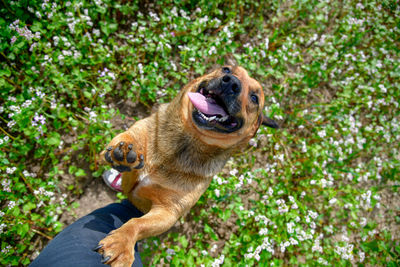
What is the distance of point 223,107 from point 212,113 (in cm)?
19

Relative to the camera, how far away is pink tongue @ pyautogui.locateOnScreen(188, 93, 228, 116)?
7.81 ft

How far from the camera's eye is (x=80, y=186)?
352 centimetres

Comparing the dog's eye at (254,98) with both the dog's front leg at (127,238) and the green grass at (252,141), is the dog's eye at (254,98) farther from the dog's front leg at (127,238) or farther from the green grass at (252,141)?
the dog's front leg at (127,238)

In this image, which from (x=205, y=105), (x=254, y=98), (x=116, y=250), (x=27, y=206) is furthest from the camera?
(x=27, y=206)

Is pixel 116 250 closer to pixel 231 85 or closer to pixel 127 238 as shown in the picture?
pixel 127 238

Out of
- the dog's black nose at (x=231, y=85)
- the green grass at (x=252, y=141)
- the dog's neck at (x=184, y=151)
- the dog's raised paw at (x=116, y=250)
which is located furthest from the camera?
the green grass at (x=252, y=141)

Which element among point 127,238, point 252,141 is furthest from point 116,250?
point 252,141

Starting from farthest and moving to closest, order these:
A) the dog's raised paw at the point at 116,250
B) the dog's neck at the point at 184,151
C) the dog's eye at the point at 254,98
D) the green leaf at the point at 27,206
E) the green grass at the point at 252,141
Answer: the green grass at the point at 252,141, the green leaf at the point at 27,206, the dog's eye at the point at 254,98, the dog's neck at the point at 184,151, the dog's raised paw at the point at 116,250

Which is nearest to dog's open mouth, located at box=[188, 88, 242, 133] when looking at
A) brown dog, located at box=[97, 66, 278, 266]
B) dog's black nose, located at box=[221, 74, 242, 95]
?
Result: brown dog, located at box=[97, 66, 278, 266]

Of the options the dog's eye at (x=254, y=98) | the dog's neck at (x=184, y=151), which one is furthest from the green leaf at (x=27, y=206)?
the dog's eye at (x=254, y=98)

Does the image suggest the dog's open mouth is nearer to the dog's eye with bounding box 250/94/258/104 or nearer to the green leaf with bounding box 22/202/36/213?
the dog's eye with bounding box 250/94/258/104

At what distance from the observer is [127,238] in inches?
80.1

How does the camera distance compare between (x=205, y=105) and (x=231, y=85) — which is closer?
(x=231, y=85)

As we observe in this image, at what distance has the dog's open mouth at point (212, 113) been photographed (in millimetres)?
2400
